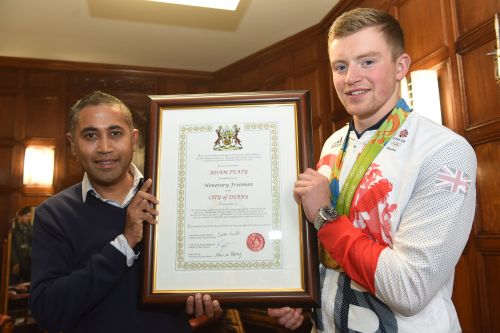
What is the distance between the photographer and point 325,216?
126 cm

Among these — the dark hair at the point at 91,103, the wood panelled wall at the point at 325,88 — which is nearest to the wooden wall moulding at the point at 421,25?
the wood panelled wall at the point at 325,88

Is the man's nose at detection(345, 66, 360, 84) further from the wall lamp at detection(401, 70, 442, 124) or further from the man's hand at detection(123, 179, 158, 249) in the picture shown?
the wall lamp at detection(401, 70, 442, 124)

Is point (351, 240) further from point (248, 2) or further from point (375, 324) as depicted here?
point (248, 2)

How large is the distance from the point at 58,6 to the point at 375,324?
4.31 m

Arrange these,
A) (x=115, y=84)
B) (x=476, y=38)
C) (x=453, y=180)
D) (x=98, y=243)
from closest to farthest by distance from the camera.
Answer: (x=453, y=180)
(x=98, y=243)
(x=476, y=38)
(x=115, y=84)

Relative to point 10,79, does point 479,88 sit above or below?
below

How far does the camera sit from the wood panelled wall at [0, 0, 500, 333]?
2592 mm

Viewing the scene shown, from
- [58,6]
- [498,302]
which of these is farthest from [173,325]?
[58,6]

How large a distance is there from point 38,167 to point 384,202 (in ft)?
16.9

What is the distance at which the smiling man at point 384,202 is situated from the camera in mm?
1117

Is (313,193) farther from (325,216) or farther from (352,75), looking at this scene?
(352,75)

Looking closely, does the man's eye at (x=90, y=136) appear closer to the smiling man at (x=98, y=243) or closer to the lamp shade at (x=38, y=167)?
the smiling man at (x=98, y=243)

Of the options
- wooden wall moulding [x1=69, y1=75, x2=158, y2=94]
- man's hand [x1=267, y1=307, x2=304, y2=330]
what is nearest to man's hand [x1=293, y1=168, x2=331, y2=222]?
man's hand [x1=267, y1=307, x2=304, y2=330]

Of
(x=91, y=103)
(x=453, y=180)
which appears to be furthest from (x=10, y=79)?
(x=453, y=180)
